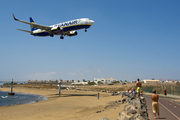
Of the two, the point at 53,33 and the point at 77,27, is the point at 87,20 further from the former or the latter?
the point at 53,33

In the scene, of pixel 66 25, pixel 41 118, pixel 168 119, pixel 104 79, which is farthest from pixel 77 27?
pixel 104 79

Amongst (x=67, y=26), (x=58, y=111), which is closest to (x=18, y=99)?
(x=58, y=111)

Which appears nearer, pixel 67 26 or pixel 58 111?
pixel 58 111

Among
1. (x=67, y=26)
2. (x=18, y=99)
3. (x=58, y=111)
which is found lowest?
(x=18, y=99)

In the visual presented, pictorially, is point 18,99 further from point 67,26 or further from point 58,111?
point 67,26

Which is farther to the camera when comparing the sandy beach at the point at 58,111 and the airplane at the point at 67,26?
the airplane at the point at 67,26

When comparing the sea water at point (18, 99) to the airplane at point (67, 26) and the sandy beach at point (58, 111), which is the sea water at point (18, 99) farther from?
the airplane at point (67, 26)

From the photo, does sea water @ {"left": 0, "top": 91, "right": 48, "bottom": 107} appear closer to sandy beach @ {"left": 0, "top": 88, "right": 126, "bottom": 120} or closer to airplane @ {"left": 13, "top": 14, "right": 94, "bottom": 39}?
sandy beach @ {"left": 0, "top": 88, "right": 126, "bottom": 120}

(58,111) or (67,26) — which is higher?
(67,26)

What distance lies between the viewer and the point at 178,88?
4347cm

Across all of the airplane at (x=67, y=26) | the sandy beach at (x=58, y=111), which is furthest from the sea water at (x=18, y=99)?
the airplane at (x=67, y=26)

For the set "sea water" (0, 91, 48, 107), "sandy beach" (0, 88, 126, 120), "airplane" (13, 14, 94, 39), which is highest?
"airplane" (13, 14, 94, 39)

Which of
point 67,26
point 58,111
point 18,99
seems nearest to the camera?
point 58,111

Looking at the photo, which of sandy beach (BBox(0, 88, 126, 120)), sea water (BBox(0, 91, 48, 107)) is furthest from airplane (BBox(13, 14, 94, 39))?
sandy beach (BBox(0, 88, 126, 120))
